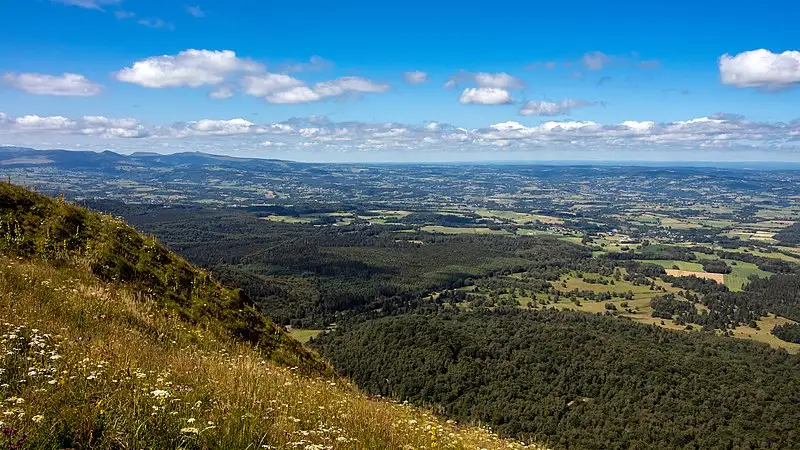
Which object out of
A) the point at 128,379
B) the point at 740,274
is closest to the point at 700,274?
the point at 740,274

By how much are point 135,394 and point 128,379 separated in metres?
0.58

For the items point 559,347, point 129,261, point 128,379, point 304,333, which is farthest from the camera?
point 304,333

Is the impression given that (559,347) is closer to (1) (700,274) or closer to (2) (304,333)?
(2) (304,333)

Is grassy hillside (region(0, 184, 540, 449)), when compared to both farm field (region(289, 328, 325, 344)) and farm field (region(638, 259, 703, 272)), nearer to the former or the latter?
farm field (region(289, 328, 325, 344))

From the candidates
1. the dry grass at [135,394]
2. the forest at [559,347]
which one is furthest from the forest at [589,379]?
the dry grass at [135,394]

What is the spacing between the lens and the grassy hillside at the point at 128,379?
4691 mm

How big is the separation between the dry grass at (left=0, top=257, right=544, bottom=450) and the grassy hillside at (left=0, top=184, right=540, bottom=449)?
0.06 feet

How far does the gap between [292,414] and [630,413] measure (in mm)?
62267

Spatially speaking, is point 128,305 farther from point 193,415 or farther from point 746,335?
point 746,335

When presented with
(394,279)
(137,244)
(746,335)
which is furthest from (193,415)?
(394,279)

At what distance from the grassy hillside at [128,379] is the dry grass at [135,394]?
19mm

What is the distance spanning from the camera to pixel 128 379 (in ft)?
19.1

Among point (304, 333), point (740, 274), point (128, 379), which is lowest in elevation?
point (304, 333)

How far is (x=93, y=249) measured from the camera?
49.6ft
